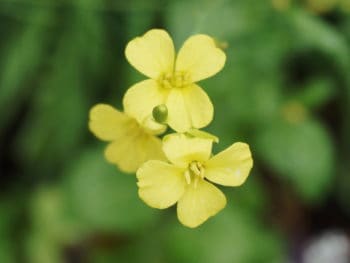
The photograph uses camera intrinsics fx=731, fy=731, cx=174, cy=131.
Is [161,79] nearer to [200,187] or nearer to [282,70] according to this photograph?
[200,187]

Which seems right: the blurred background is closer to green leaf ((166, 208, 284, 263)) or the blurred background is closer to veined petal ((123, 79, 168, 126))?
green leaf ((166, 208, 284, 263))

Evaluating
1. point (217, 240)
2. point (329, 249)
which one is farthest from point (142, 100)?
point (329, 249)

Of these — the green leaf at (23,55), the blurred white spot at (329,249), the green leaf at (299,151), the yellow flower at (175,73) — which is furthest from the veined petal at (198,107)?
the blurred white spot at (329,249)

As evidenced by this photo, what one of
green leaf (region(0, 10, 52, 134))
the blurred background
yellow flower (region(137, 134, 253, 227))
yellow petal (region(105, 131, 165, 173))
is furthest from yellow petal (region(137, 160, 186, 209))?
green leaf (region(0, 10, 52, 134))

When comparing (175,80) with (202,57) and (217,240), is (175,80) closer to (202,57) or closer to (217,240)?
(202,57)

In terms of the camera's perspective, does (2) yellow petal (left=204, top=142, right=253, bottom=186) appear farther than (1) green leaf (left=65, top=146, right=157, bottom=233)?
No
